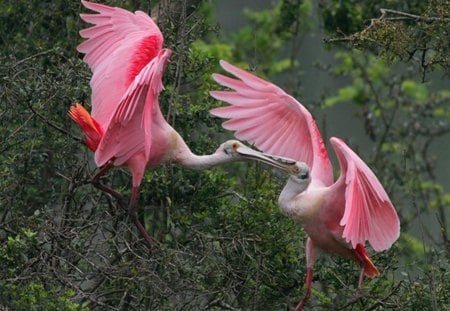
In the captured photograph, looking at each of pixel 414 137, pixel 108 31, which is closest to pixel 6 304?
pixel 108 31

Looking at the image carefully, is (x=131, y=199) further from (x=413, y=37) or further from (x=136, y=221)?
(x=413, y=37)

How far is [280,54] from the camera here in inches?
521

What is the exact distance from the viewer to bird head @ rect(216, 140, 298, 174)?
738cm

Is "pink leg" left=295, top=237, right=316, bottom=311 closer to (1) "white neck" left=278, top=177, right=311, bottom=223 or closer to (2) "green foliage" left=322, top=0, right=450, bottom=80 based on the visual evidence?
(1) "white neck" left=278, top=177, right=311, bottom=223

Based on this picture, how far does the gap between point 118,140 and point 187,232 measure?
526 millimetres

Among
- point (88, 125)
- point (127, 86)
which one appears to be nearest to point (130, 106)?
point (88, 125)

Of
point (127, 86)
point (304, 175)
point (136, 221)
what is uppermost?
point (127, 86)

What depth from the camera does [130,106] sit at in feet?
22.9

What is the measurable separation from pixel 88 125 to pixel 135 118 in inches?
9.6

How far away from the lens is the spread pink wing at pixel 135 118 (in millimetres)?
6918

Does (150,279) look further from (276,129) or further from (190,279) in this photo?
(276,129)

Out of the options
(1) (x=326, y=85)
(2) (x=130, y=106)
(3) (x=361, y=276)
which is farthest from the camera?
(1) (x=326, y=85)

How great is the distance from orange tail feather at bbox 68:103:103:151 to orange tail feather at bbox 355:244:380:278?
127 centimetres

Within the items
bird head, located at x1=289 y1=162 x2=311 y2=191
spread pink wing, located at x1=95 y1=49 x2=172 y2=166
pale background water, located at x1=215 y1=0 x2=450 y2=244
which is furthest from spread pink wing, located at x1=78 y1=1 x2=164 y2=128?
pale background water, located at x1=215 y1=0 x2=450 y2=244
